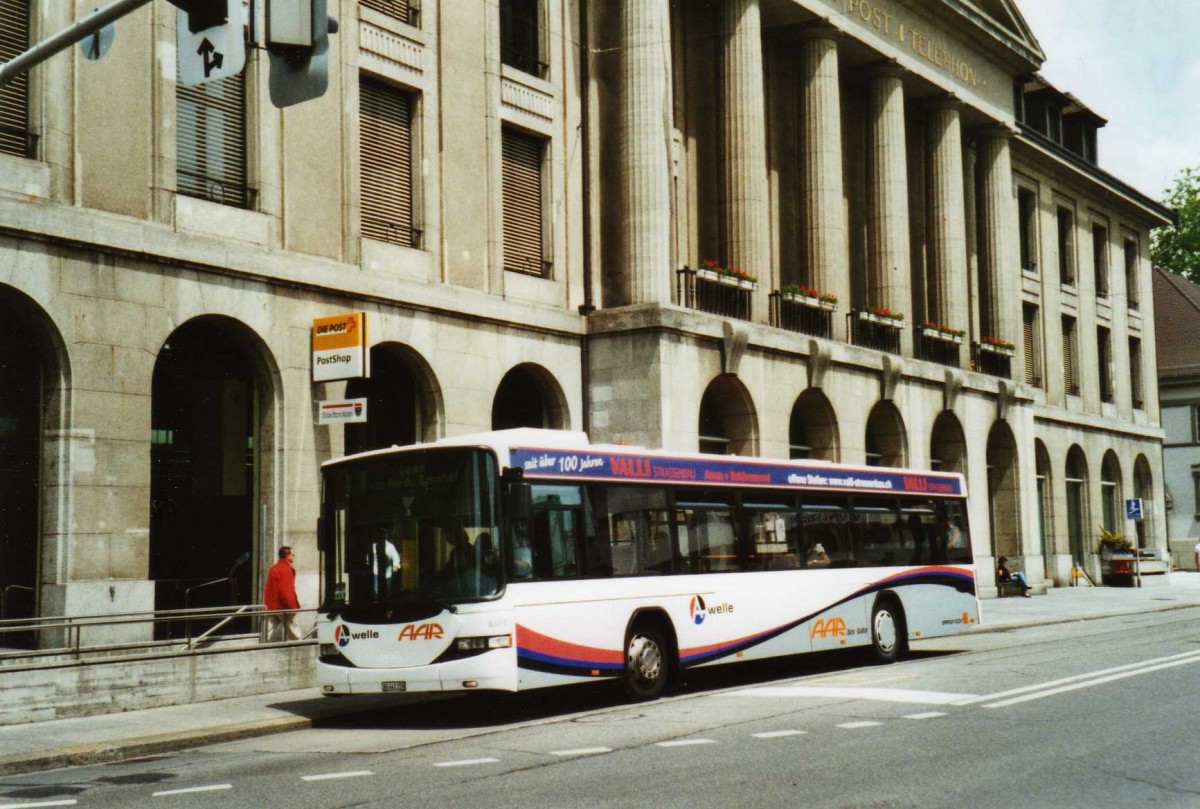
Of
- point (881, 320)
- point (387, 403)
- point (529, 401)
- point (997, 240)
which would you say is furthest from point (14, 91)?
point (997, 240)

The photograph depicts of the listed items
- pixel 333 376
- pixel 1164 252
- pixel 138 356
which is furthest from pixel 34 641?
pixel 1164 252

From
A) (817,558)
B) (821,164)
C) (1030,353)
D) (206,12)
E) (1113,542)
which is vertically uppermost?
(821,164)

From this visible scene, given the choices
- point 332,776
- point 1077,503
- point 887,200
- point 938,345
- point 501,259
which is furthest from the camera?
point 1077,503

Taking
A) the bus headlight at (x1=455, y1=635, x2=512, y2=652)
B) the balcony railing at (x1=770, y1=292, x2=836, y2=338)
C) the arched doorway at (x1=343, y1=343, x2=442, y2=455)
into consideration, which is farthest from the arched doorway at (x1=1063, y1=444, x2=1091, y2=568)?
the bus headlight at (x1=455, y1=635, x2=512, y2=652)

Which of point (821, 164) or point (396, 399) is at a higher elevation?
point (821, 164)

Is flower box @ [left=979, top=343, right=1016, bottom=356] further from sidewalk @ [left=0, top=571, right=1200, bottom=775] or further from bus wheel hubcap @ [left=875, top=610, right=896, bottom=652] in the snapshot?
sidewalk @ [left=0, top=571, right=1200, bottom=775]

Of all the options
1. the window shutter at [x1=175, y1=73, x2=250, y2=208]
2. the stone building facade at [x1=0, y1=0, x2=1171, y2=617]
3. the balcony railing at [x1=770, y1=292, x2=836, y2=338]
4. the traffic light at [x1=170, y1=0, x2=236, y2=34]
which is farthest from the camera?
the balcony railing at [x1=770, y1=292, x2=836, y2=338]

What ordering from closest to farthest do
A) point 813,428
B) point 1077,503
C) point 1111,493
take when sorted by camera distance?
point 813,428
point 1077,503
point 1111,493

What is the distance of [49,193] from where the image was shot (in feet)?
58.3

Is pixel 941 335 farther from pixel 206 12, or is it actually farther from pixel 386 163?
pixel 206 12

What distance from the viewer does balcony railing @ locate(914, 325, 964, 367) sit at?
37594 millimetres

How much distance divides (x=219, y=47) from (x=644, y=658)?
8.64 metres

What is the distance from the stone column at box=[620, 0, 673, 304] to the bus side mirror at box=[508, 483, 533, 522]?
42.7ft

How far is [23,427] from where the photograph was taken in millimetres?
17578
